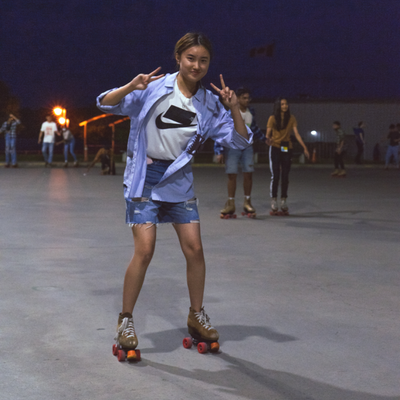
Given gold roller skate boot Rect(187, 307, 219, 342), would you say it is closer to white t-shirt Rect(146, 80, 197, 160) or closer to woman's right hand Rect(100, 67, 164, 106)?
white t-shirt Rect(146, 80, 197, 160)

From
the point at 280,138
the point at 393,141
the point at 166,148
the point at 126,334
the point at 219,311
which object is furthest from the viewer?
the point at 393,141

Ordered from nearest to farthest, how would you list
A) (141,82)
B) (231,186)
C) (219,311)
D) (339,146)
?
(141,82)
(219,311)
(231,186)
(339,146)

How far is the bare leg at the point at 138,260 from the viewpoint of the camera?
4152mm

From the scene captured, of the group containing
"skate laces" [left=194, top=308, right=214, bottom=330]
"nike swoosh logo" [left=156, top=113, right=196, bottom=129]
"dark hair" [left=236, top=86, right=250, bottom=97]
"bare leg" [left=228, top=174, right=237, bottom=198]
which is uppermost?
"dark hair" [left=236, top=86, right=250, bottom=97]

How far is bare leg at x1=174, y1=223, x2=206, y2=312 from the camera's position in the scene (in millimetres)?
4258

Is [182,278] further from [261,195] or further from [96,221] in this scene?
[261,195]

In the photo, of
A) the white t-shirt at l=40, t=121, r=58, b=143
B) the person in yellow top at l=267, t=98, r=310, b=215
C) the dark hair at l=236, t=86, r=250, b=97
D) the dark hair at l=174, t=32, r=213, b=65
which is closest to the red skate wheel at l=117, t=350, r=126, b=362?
the dark hair at l=174, t=32, r=213, b=65

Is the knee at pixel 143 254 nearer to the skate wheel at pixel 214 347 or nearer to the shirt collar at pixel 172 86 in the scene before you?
the skate wheel at pixel 214 347

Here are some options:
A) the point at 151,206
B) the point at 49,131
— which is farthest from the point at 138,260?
the point at 49,131

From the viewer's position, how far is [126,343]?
396 centimetres

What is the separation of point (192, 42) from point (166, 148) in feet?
2.08

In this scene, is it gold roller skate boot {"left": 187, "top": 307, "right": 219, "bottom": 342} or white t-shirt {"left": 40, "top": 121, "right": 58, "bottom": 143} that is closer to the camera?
gold roller skate boot {"left": 187, "top": 307, "right": 219, "bottom": 342}

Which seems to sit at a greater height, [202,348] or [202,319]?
[202,319]

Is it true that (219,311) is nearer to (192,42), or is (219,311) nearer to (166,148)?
(166,148)
